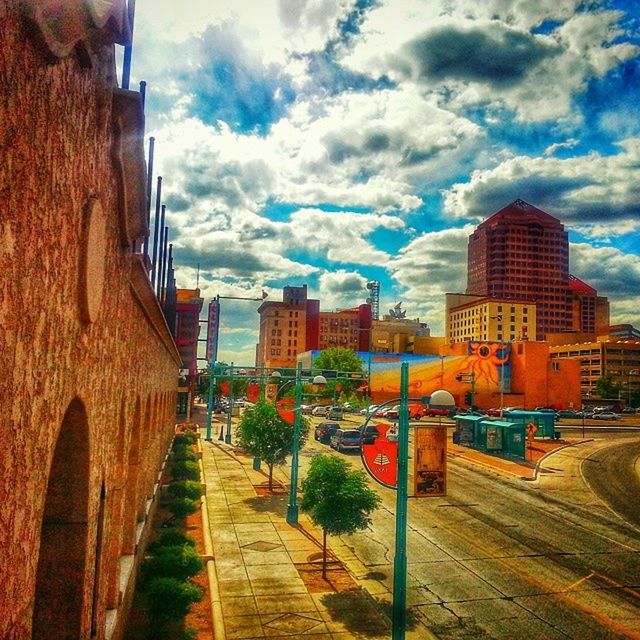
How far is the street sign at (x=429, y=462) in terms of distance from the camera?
1152 cm

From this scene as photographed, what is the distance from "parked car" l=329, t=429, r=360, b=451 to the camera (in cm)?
3791

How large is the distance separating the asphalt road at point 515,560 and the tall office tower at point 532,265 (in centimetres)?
14770

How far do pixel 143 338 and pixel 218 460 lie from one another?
24.9 m

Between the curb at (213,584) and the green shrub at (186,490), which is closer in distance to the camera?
the curb at (213,584)

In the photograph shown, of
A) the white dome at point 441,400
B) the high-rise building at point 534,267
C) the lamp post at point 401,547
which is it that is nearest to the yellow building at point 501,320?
the high-rise building at point 534,267

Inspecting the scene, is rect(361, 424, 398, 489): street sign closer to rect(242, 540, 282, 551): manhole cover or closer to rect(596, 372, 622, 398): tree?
rect(242, 540, 282, 551): manhole cover

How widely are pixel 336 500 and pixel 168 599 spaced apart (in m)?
5.68

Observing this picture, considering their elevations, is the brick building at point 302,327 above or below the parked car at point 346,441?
above

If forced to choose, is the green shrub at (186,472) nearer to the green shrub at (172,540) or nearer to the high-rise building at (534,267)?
the green shrub at (172,540)

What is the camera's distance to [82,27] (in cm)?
326

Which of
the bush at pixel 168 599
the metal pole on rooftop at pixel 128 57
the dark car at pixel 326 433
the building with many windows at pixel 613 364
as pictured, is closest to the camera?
the metal pole on rooftop at pixel 128 57

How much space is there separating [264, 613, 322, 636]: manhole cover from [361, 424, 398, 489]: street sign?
3.23 m

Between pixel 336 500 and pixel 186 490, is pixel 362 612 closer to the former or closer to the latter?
pixel 336 500

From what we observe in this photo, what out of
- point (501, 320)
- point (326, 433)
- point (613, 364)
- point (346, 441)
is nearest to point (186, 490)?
point (346, 441)
